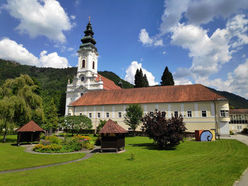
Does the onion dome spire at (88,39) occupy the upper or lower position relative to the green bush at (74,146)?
upper

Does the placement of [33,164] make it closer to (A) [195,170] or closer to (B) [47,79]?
(A) [195,170]

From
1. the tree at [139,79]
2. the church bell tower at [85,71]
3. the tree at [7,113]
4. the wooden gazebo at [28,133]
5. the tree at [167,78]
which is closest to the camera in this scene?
the wooden gazebo at [28,133]

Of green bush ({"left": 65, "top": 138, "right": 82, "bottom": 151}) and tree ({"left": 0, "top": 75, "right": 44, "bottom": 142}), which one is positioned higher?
tree ({"left": 0, "top": 75, "right": 44, "bottom": 142})

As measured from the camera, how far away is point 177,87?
38.8 meters

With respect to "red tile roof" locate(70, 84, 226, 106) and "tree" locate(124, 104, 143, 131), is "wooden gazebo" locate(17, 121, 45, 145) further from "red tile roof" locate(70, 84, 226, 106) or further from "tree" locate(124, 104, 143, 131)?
"red tile roof" locate(70, 84, 226, 106)

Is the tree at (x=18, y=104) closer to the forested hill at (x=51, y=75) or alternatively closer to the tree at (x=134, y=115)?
the tree at (x=134, y=115)

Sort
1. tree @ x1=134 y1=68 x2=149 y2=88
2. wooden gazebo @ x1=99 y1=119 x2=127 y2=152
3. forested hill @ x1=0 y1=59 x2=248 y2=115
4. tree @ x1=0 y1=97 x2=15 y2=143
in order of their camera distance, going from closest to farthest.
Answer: wooden gazebo @ x1=99 y1=119 x2=127 y2=152 < tree @ x1=0 y1=97 x2=15 y2=143 < tree @ x1=134 y1=68 x2=149 y2=88 < forested hill @ x1=0 y1=59 x2=248 y2=115

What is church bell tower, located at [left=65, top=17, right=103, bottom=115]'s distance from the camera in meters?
53.1

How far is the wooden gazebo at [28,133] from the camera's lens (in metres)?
22.4

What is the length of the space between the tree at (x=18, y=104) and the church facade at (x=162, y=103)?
1554 centimetres

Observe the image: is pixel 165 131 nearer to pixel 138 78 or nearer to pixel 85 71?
pixel 85 71

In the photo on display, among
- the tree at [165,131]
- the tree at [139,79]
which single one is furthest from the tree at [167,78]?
the tree at [165,131]

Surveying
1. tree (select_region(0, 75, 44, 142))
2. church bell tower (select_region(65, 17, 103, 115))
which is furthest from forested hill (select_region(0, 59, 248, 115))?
tree (select_region(0, 75, 44, 142))

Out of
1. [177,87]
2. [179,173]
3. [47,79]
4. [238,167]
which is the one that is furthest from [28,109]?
[47,79]
